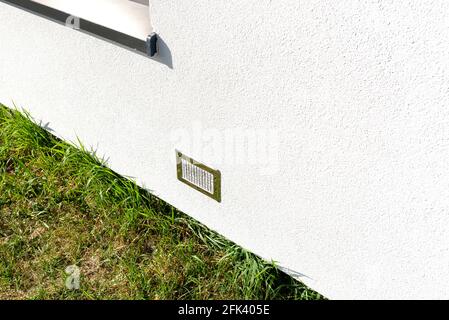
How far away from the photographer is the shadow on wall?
230 centimetres

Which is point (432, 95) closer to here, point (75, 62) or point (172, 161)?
point (172, 161)

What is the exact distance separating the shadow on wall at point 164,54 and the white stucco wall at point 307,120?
0.01 m

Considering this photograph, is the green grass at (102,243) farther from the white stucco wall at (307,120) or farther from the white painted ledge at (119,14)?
the white painted ledge at (119,14)

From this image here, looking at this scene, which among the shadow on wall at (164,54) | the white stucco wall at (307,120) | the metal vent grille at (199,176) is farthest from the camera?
the metal vent grille at (199,176)

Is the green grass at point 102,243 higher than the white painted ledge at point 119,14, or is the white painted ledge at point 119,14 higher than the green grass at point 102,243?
the white painted ledge at point 119,14

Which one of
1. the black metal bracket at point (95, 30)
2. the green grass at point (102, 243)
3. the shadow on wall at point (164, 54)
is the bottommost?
the green grass at point (102, 243)

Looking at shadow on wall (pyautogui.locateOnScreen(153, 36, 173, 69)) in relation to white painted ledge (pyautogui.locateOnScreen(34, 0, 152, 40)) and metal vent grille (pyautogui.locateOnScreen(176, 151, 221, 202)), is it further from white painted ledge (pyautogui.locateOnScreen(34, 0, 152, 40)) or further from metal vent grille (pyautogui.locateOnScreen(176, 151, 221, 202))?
metal vent grille (pyautogui.locateOnScreen(176, 151, 221, 202))

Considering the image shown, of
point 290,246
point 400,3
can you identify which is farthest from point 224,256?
point 400,3

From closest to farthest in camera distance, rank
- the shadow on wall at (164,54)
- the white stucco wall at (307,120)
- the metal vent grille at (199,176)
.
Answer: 1. the white stucco wall at (307,120)
2. the shadow on wall at (164,54)
3. the metal vent grille at (199,176)

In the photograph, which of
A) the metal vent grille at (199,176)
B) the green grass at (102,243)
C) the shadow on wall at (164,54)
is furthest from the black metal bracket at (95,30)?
the green grass at (102,243)

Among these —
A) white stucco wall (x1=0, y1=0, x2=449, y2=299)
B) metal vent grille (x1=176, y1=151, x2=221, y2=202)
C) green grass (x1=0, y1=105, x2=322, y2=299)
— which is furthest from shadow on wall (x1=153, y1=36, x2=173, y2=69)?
green grass (x1=0, y1=105, x2=322, y2=299)

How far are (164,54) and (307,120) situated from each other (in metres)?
0.83

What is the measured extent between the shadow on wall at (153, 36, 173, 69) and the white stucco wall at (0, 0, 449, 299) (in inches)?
0.4

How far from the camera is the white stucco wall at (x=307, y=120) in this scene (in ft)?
5.31
